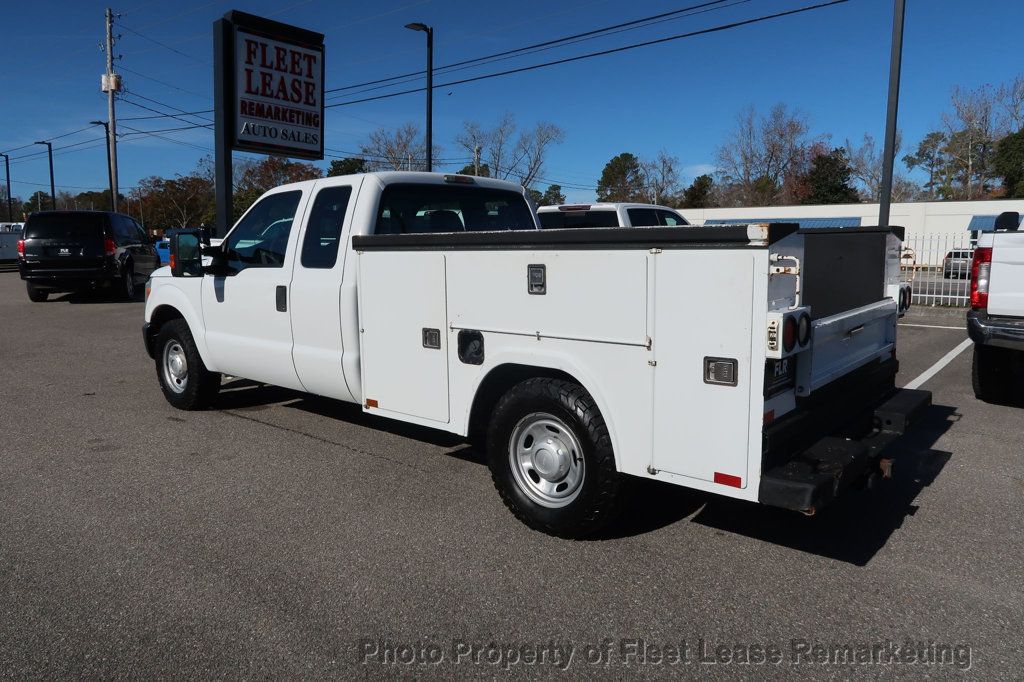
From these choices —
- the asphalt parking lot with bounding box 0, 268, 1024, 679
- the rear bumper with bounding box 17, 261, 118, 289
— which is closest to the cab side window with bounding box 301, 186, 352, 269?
the asphalt parking lot with bounding box 0, 268, 1024, 679

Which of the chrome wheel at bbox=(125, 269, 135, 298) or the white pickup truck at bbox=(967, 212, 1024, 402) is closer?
the white pickup truck at bbox=(967, 212, 1024, 402)

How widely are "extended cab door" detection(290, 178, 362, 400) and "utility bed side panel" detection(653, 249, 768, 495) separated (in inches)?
95.6

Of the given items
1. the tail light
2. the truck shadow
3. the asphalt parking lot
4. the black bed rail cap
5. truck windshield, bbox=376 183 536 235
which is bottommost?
the asphalt parking lot

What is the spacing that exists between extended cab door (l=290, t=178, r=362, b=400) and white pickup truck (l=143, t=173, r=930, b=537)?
0.02 m

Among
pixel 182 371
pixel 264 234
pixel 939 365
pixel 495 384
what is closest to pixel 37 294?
pixel 182 371

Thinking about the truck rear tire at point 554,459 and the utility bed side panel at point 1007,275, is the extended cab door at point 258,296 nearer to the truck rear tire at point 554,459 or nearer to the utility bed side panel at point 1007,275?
the truck rear tire at point 554,459

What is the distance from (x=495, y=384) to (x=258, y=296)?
8.37 feet

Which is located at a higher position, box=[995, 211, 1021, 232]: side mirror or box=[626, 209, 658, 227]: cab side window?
box=[626, 209, 658, 227]: cab side window

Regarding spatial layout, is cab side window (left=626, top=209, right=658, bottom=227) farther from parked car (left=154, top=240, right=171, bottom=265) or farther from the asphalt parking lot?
parked car (left=154, top=240, right=171, bottom=265)

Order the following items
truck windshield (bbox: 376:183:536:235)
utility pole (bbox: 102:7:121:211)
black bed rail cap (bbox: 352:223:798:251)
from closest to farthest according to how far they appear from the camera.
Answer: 1. black bed rail cap (bbox: 352:223:798:251)
2. truck windshield (bbox: 376:183:536:235)
3. utility pole (bbox: 102:7:121:211)

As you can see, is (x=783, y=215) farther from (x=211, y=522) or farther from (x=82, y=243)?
(x=211, y=522)

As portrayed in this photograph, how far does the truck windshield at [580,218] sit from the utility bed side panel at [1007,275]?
5.17 m

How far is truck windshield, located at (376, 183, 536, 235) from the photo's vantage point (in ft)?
18.1

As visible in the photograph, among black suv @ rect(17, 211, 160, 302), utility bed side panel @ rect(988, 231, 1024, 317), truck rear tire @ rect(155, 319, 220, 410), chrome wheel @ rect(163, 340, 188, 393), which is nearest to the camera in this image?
utility bed side panel @ rect(988, 231, 1024, 317)
